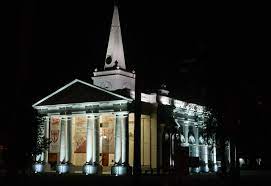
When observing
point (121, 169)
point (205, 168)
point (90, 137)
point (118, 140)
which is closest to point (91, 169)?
point (90, 137)

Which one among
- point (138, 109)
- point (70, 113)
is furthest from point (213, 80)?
point (70, 113)

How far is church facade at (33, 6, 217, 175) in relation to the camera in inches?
2655

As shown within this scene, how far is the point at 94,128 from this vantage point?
69.3 metres

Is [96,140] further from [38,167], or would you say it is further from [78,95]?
[38,167]

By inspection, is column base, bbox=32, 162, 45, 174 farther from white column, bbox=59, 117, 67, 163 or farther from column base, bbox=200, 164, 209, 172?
column base, bbox=200, 164, 209, 172

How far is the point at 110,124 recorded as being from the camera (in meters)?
73.3

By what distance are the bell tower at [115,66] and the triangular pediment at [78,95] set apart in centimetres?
467

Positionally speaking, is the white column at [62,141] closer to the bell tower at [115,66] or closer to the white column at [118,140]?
the bell tower at [115,66]

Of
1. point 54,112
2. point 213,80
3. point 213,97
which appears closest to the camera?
point 213,80

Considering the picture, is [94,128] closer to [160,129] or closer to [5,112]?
[160,129]

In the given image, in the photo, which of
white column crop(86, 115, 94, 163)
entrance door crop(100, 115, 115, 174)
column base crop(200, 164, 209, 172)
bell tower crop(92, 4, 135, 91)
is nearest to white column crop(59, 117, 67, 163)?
white column crop(86, 115, 94, 163)

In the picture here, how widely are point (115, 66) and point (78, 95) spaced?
7.02 metres

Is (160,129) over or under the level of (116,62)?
under

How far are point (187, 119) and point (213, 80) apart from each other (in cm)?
3591
